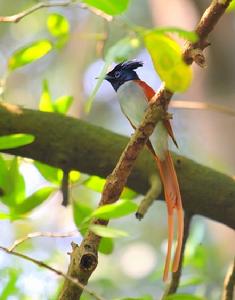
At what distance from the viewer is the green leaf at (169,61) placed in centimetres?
43

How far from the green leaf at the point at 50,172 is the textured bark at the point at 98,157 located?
1 centimetres

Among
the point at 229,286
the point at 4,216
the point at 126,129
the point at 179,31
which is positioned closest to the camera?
the point at 179,31

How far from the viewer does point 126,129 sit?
2967mm

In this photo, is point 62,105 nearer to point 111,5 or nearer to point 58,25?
point 58,25

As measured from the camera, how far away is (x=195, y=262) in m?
1.03

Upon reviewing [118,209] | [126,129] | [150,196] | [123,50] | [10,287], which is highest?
[123,50]

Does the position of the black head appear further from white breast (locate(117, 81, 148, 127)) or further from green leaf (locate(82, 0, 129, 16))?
green leaf (locate(82, 0, 129, 16))

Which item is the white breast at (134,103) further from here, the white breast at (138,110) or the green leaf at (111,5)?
the green leaf at (111,5)

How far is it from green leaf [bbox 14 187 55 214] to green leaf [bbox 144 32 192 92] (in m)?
0.40

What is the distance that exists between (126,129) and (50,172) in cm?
208

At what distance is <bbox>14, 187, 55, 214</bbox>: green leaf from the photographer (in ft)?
2.64

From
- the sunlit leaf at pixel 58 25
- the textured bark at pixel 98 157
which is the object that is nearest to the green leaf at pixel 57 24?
the sunlit leaf at pixel 58 25

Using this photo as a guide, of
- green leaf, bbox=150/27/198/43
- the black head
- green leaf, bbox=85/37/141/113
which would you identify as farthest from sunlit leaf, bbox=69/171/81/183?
green leaf, bbox=150/27/198/43

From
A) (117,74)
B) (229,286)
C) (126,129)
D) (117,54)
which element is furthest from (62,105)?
(126,129)
